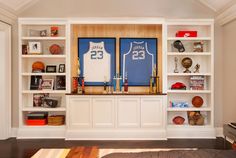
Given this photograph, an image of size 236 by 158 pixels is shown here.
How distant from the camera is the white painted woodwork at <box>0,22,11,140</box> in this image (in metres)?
5.34

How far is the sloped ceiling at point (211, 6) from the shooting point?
15.7 ft

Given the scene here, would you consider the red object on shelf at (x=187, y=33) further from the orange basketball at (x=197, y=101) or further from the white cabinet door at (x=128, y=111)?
the white cabinet door at (x=128, y=111)

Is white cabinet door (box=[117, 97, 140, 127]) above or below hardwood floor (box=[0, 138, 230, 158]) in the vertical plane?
above

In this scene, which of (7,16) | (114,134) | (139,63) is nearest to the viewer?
(7,16)

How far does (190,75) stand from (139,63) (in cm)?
110

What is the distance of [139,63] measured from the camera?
5.78 meters

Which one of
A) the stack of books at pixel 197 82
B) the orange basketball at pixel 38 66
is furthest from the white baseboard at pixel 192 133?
the orange basketball at pixel 38 66

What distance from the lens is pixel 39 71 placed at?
5.59 m

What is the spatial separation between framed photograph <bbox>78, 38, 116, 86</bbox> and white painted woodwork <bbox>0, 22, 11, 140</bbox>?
1446 millimetres

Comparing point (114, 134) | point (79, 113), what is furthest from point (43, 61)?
point (114, 134)

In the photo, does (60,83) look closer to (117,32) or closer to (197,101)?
(117,32)

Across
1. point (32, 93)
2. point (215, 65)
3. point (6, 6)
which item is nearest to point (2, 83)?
point (32, 93)

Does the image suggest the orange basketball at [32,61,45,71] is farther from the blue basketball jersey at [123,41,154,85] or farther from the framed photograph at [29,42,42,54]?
the blue basketball jersey at [123,41,154,85]

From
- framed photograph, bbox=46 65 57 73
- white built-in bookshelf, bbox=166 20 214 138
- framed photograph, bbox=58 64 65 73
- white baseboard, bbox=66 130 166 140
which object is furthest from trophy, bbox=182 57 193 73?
framed photograph, bbox=46 65 57 73
